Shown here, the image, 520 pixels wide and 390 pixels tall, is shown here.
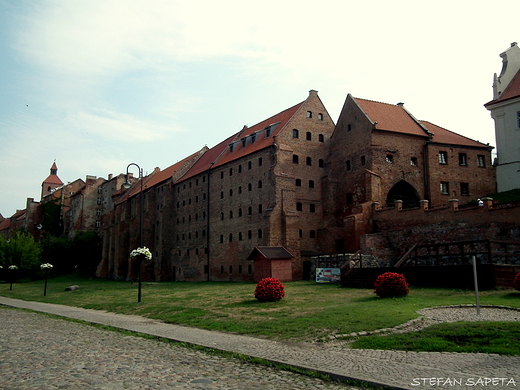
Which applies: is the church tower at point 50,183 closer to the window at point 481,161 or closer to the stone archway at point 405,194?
the stone archway at point 405,194

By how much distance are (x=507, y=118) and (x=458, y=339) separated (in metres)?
35.3

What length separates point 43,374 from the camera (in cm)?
891

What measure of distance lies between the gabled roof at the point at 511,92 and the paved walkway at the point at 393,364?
121 ft

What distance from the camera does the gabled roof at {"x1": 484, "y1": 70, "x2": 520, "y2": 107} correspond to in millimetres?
40153

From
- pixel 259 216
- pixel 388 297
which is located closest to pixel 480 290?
pixel 388 297

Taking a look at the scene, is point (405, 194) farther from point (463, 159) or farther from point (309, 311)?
point (309, 311)

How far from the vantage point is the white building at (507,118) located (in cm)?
3969

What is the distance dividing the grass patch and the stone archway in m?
31.6

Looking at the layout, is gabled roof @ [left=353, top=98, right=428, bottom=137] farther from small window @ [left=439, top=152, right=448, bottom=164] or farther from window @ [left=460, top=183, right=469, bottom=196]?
window @ [left=460, top=183, right=469, bottom=196]

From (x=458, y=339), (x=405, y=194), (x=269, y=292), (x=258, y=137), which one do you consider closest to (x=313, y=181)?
(x=258, y=137)

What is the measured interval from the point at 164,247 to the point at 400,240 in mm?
37365

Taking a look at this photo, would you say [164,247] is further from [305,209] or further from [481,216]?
[481,216]

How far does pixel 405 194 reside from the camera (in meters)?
43.7

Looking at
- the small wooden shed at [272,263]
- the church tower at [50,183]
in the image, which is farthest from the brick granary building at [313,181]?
the church tower at [50,183]
